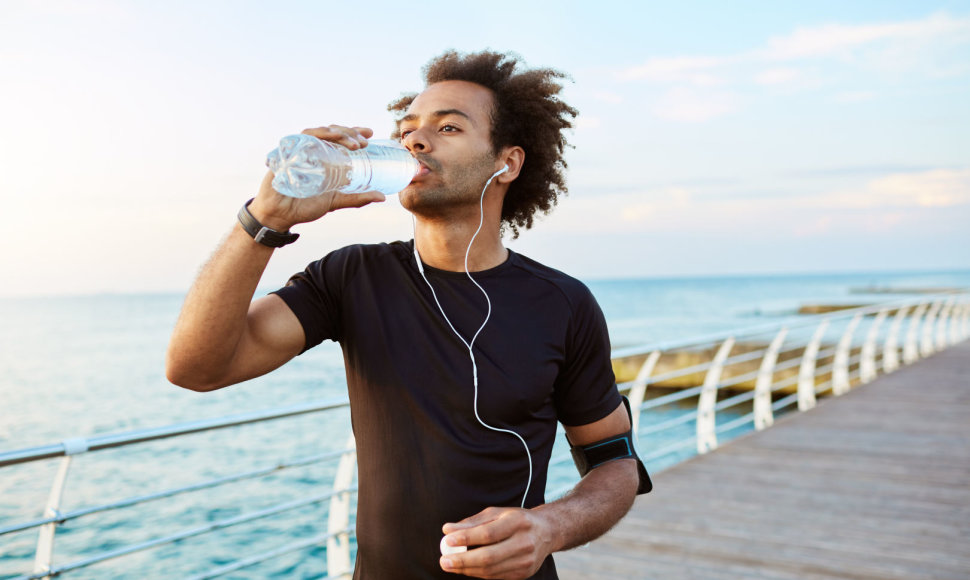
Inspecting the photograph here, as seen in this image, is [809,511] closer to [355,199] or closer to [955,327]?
[355,199]

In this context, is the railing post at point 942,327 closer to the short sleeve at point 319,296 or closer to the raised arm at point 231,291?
the short sleeve at point 319,296

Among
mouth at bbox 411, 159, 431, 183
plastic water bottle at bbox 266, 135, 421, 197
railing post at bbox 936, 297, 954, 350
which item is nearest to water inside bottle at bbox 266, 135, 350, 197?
plastic water bottle at bbox 266, 135, 421, 197

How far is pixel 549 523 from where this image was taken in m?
1.07

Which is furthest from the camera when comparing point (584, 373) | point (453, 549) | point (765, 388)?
point (765, 388)

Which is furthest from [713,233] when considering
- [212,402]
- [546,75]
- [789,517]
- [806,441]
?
[546,75]

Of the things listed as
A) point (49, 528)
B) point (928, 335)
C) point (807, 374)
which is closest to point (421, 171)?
point (49, 528)

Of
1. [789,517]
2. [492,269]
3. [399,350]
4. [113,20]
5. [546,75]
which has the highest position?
[113,20]

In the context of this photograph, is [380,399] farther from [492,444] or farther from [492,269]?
[492,269]

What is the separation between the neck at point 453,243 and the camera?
51.0 inches

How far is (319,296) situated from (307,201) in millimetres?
252

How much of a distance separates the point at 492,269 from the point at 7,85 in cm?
1723

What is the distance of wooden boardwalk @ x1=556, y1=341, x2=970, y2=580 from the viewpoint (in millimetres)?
3104

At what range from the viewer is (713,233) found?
20.9 m

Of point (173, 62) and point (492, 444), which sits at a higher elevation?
point (173, 62)
